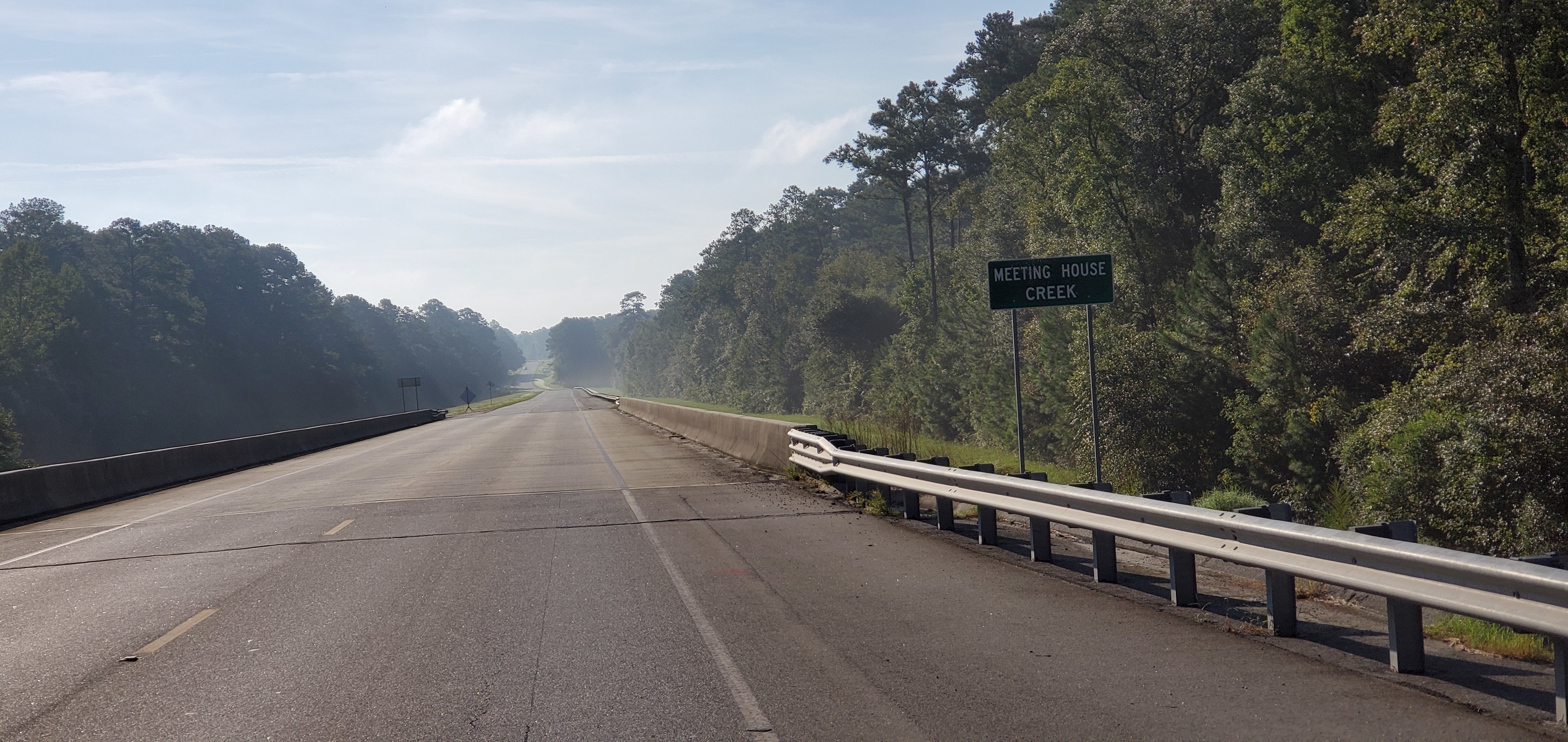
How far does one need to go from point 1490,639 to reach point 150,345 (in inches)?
4462

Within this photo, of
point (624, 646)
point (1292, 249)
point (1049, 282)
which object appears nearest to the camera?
point (624, 646)

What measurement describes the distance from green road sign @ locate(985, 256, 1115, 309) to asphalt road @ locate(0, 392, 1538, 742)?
3148 millimetres

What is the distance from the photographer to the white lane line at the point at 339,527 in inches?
516

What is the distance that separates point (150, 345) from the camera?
102 m

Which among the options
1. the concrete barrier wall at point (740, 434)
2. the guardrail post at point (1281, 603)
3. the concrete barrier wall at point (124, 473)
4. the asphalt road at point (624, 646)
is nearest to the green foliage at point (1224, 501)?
the asphalt road at point (624, 646)

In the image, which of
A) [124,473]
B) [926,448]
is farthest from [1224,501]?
[124,473]

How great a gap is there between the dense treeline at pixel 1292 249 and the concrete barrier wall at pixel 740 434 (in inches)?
104

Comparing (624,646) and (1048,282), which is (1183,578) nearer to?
(624,646)

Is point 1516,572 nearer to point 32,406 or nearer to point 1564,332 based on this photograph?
point 1564,332

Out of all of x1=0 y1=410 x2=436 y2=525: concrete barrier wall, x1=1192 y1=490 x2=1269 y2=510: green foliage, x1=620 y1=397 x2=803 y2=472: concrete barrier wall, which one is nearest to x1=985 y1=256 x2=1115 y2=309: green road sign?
x1=1192 y1=490 x2=1269 y2=510: green foliage

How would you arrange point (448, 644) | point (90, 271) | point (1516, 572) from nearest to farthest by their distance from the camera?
1. point (1516, 572)
2. point (448, 644)
3. point (90, 271)

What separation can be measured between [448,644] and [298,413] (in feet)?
417

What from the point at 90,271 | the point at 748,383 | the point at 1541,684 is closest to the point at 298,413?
the point at 90,271

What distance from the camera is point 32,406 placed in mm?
83125
